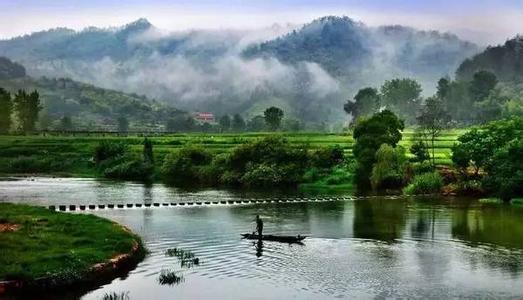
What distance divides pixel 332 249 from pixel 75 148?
323 feet

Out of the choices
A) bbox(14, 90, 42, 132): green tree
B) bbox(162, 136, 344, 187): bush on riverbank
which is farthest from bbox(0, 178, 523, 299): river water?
bbox(14, 90, 42, 132): green tree

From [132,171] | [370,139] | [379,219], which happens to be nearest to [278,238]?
[379,219]

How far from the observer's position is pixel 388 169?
89.6 meters

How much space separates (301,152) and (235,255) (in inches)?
2455

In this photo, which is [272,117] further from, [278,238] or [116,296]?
[116,296]

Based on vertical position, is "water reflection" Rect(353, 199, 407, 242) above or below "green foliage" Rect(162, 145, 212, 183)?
below

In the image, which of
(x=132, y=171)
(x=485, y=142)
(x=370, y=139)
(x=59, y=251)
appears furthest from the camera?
(x=132, y=171)

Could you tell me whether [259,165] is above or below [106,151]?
below

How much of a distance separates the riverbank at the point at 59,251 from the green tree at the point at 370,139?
53.4m

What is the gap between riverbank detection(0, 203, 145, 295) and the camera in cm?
3136

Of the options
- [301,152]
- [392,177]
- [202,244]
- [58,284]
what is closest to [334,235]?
[202,244]

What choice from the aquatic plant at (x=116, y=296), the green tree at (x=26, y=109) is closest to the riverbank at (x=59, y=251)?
the aquatic plant at (x=116, y=296)

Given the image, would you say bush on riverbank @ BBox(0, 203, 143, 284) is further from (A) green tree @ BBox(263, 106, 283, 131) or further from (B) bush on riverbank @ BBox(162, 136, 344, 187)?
(A) green tree @ BBox(263, 106, 283, 131)

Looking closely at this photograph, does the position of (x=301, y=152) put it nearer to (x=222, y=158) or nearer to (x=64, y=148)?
(x=222, y=158)
